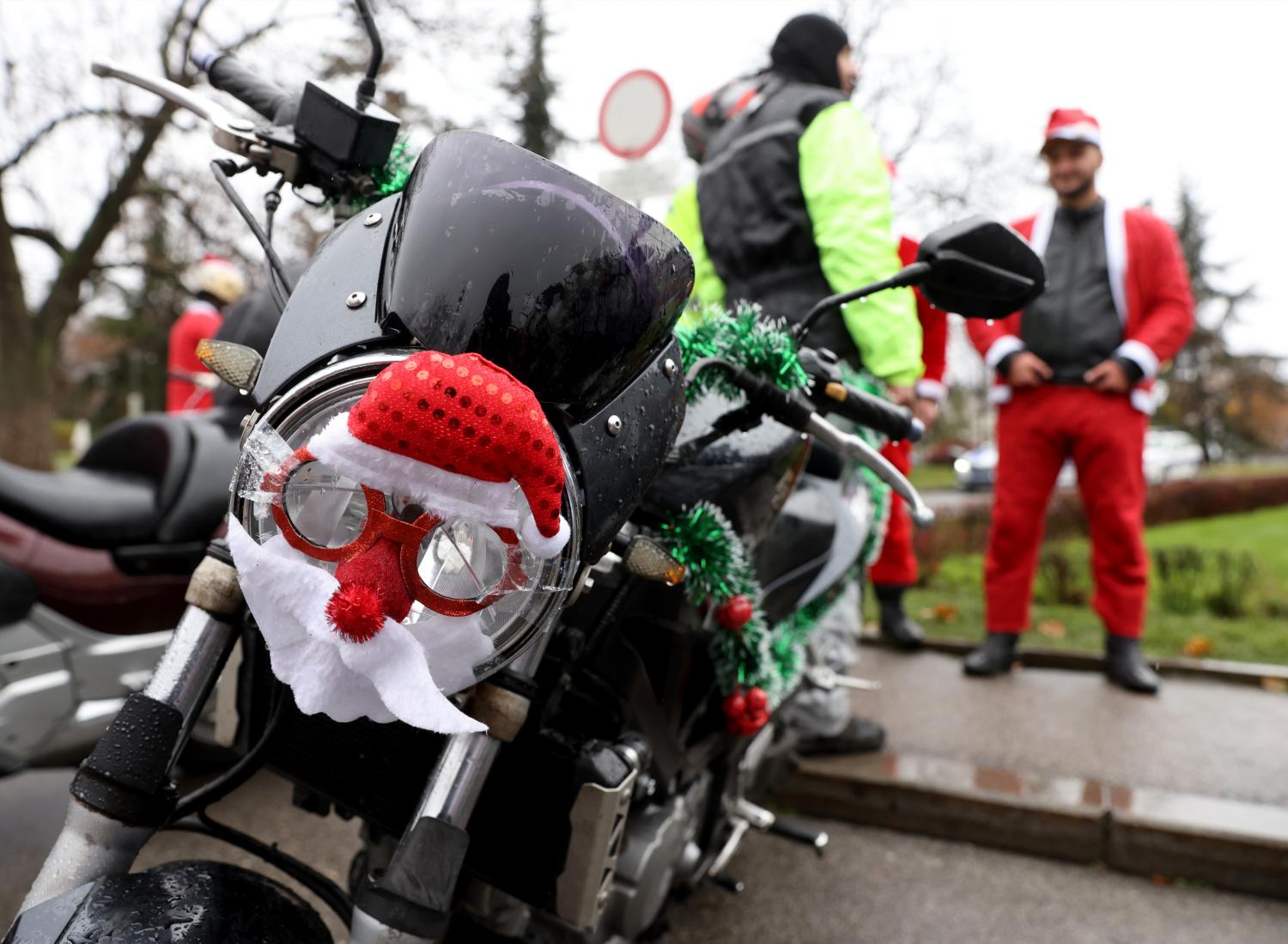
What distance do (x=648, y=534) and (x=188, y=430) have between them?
1.77 meters

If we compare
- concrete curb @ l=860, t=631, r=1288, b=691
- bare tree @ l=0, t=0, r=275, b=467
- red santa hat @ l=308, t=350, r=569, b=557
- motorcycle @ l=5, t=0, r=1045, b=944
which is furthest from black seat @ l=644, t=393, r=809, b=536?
bare tree @ l=0, t=0, r=275, b=467

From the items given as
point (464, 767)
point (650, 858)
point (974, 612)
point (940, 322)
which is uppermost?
point (940, 322)

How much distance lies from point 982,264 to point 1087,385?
2.96 metres

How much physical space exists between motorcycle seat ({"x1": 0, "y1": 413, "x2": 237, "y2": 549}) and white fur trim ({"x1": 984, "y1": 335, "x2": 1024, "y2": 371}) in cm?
311

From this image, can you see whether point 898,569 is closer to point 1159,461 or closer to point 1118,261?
point 1118,261

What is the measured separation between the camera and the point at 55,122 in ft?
33.0

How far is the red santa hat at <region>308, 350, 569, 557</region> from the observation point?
74 centimetres

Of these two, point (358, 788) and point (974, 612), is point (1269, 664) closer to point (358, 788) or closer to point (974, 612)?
point (974, 612)

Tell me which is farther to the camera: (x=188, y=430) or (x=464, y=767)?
(x=188, y=430)

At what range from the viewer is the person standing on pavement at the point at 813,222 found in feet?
8.13

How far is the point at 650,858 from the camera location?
Result: 1516 mm

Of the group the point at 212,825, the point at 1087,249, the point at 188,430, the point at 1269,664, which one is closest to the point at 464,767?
the point at 212,825

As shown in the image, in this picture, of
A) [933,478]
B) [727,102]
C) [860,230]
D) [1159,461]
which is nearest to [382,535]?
[860,230]

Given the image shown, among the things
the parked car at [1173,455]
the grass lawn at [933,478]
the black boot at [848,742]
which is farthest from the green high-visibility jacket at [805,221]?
the parked car at [1173,455]
